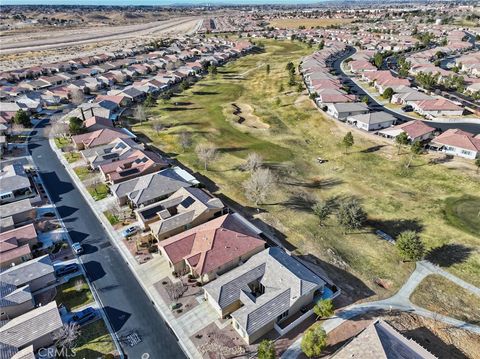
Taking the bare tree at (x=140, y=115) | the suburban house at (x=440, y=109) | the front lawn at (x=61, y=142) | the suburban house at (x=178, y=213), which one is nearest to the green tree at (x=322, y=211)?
the suburban house at (x=178, y=213)

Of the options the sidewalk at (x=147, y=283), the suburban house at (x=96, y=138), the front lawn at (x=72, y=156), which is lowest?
the sidewalk at (x=147, y=283)

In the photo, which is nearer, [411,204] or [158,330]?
[158,330]

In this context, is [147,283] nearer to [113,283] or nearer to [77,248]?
[113,283]

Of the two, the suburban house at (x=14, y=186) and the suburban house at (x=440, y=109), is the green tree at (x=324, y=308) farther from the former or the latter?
the suburban house at (x=440, y=109)

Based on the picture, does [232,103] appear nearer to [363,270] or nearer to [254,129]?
[254,129]

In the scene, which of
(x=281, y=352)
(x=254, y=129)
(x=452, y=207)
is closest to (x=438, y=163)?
(x=452, y=207)

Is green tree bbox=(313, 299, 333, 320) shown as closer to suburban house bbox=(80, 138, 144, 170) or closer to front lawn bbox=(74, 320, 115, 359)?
front lawn bbox=(74, 320, 115, 359)

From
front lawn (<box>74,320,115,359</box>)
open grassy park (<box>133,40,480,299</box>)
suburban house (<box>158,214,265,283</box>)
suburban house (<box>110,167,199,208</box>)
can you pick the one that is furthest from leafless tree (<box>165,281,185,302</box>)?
suburban house (<box>110,167,199,208</box>)
